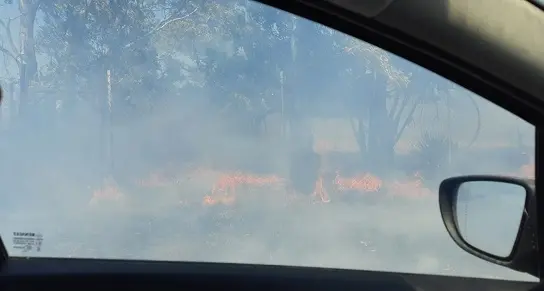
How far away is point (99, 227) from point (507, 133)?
1780 millimetres

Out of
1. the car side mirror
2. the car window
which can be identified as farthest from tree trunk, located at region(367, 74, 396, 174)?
the car side mirror

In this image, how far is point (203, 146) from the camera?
252 centimetres

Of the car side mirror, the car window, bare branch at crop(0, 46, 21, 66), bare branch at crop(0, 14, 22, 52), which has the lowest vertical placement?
Answer: the car side mirror

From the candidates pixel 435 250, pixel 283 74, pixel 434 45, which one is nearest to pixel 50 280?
pixel 283 74

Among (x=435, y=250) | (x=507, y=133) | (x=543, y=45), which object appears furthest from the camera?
(x=435, y=250)

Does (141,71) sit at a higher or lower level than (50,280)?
higher

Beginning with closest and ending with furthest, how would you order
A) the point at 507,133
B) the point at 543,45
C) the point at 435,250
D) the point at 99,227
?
the point at 543,45, the point at 507,133, the point at 435,250, the point at 99,227

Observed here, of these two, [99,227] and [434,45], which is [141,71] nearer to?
[99,227]

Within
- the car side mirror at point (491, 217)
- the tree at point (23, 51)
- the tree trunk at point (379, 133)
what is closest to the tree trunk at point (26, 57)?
the tree at point (23, 51)

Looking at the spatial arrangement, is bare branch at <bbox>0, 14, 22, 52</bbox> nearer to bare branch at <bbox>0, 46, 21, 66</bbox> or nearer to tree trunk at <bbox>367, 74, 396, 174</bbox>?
bare branch at <bbox>0, 46, 21, 66</bbox>

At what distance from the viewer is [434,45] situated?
1.62 metres

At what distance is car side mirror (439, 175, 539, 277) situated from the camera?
2074mm

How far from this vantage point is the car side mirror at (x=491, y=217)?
6.81 feet

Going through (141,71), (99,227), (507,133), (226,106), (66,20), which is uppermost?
(66,20)
